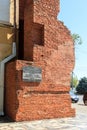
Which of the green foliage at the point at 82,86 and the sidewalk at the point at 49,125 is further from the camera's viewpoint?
the green foliage at the point at 82,86

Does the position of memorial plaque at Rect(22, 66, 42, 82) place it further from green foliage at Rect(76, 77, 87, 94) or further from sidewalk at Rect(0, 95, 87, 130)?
green foliage at Rect(76, 77, 87, 94)

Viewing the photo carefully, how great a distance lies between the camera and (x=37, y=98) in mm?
13242

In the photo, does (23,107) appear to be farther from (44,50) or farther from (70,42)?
(70,42)

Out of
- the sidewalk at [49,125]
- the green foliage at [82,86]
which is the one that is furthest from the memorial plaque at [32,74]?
the green foliage at [82,86]

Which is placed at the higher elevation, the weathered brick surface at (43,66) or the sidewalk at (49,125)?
the weathered brick surface at (43,66)

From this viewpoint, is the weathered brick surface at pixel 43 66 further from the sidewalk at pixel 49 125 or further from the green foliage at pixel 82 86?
the green foliage at pixel 82 86

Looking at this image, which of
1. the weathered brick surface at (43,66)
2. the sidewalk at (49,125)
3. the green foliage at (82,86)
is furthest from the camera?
the green foliage at (82,86)

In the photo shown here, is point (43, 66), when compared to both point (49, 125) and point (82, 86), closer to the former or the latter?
point (49, 125)

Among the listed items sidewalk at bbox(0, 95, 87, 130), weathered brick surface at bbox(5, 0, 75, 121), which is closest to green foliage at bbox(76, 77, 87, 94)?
weathered brick surface at bbox(5, 0, 75, 121)

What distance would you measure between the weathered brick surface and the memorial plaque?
0.60ft

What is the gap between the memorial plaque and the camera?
1282 centimetres

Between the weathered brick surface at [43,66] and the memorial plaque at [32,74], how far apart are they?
184 millimetres

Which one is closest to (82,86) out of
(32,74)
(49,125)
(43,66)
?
(43,66)

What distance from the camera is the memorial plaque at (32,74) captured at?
1282 cm
